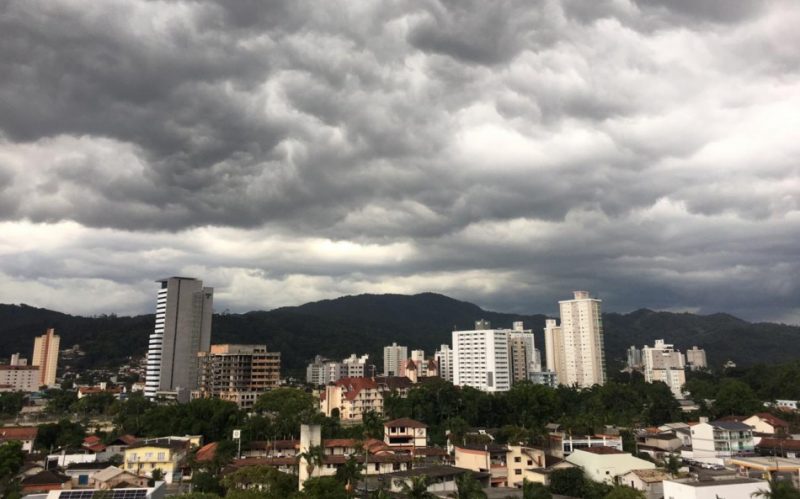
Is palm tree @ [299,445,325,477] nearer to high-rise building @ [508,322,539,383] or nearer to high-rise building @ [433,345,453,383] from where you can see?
high-rise building @ [508,322,539,383]

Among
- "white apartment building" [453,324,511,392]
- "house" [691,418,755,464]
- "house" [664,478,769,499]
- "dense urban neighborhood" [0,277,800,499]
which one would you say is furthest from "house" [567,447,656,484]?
"white apartment building" [453,324,511,392]

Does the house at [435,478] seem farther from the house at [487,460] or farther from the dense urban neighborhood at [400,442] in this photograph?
the house at [487,460]

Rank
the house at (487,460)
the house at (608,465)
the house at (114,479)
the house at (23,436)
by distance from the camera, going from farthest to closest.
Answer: the house at (23,436) < the house at (487,460) < the house at (608,465) < the house at (114,479)

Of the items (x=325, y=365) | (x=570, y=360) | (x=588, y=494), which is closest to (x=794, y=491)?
(x=588, y=494)

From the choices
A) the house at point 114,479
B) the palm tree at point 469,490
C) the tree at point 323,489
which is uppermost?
the tree at point 323,489

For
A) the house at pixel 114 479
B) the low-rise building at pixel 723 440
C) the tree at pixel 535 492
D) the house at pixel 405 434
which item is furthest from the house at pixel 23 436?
the low-rise building at pixel 723 440

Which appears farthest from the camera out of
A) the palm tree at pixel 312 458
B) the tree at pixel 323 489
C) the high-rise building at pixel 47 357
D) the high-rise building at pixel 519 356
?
the high-rise building at pixel 47 357

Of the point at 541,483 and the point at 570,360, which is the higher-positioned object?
the point at 570,360

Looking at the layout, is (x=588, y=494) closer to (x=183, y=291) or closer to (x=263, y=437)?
(x=263, y=437)
